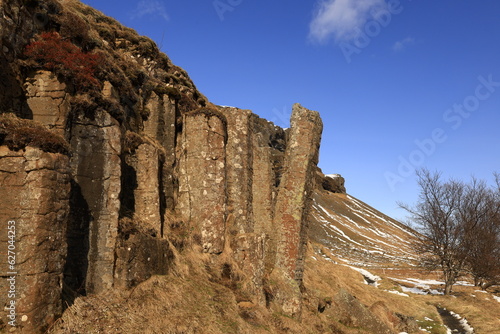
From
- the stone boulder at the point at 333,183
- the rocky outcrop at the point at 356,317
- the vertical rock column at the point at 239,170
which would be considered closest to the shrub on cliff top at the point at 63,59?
the vertical rock column at the point at 239,170

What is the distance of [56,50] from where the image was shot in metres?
9.18

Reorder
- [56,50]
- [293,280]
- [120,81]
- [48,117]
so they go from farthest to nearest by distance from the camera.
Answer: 1. [293,280]
2. [120,81]
3. [56,50]
4. [48,117]

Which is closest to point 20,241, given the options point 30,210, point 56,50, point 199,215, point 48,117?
point 30,210

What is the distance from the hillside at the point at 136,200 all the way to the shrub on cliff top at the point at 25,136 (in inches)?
1.0

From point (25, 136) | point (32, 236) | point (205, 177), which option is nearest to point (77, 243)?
point (32, 236)

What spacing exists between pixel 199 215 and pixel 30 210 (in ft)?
25.4

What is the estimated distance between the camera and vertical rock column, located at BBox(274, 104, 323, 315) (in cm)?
1485

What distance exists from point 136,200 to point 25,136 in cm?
541

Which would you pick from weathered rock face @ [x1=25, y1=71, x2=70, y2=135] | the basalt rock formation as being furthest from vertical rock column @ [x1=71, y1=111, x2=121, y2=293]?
weathered rock face @ [x1=25, y1=71, x2=70, y2=135]

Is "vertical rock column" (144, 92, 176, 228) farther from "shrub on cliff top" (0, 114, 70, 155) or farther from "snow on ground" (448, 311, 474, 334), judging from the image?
"snow on ground" (448, 311, 474, 334)

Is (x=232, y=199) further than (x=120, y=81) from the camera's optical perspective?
Yes

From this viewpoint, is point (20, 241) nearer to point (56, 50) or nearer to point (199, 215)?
point (56, 50)

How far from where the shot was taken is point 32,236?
6320mm

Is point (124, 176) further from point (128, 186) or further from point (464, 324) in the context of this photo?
point (464, 324)
